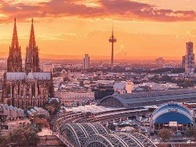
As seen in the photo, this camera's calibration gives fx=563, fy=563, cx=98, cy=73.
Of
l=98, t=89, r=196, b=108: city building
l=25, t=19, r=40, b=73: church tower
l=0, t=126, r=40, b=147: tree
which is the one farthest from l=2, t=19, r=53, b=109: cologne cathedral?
l=0, t=126, r=40, b=147: tree

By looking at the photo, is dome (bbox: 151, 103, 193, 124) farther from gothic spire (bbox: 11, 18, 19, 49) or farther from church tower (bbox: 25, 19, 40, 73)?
gothic spire (bbox: 11, 18, 19, 49)

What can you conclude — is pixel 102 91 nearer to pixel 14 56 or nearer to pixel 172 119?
pixel 14 56

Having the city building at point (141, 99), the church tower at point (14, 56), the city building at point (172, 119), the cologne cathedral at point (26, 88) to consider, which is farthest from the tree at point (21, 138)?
the church tower at point (14, 56)

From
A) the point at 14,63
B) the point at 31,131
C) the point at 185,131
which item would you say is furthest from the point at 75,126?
the point at 14,63

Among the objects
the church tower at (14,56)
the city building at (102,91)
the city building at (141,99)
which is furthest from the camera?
the city building at (102,91)

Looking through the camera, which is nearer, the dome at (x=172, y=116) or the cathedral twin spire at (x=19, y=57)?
the dome at (x=172, y=116)

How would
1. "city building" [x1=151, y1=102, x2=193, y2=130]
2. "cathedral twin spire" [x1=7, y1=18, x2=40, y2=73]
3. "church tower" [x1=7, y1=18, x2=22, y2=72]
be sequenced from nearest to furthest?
"city building" [x1=151, y1=102, x2=193, y2=130] < "church tower" [x1=7, y1=18, x2=22, y2=72] < "cathedral twin spire" [x1=7, y1=18, x2=40, y2=73]

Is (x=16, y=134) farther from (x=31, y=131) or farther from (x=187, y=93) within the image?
(x=187, y=93)

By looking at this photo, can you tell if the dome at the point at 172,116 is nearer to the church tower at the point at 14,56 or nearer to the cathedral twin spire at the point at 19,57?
the cathedral twin spire at the point at 19,57

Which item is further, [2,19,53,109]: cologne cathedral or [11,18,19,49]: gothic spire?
[11,18,19,49]: gothic spire
